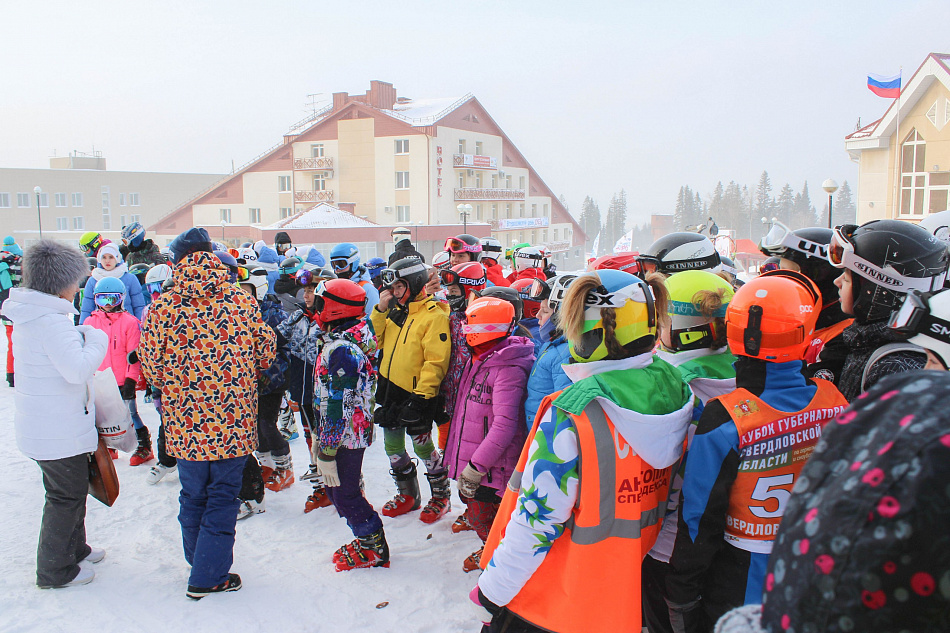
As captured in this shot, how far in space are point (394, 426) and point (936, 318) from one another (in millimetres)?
3767

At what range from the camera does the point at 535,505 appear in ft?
6.64

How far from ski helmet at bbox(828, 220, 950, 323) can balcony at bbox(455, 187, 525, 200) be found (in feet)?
139

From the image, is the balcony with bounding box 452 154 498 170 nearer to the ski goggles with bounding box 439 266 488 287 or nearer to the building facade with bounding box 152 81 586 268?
the building facade with bounding box 152 81 586 268

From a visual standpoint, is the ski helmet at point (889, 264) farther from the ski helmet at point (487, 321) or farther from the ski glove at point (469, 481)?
the ski glove at point (469, 481)

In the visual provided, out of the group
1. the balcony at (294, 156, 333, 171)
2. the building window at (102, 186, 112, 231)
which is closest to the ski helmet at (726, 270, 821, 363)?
the balcony at (294, 156, 333, 171)

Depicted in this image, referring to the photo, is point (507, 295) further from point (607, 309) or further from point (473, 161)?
point (473, 161)

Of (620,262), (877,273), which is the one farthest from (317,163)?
(877,273)

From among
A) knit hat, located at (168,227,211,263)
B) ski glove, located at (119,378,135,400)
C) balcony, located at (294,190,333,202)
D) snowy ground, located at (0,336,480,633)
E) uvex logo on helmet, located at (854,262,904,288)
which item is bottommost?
snowy ground, located at (0,336,480,633)

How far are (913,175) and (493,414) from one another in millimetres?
27171

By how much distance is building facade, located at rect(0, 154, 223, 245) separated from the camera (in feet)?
→ 208

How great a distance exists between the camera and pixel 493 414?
385cm

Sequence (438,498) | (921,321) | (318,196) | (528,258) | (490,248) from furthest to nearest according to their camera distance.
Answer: (318,196)
(490,248)
(528,258)
(438,498)
(921,321)

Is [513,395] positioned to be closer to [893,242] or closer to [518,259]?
[893,242]

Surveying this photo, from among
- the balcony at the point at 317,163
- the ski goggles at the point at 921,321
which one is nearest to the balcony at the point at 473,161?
the balcony at the point at 317,163
